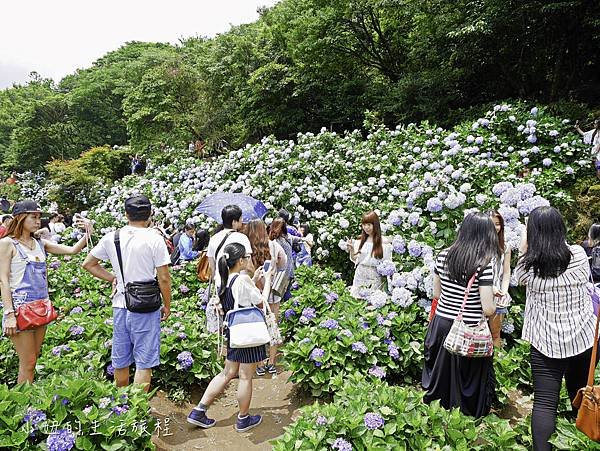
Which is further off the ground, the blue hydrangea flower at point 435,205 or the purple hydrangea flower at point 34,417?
the blue hydrangea flower at point 435,205

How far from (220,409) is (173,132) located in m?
16.6

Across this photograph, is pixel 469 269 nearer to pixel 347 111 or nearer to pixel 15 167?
pixel 347 111

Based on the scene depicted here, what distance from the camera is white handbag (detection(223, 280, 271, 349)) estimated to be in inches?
114

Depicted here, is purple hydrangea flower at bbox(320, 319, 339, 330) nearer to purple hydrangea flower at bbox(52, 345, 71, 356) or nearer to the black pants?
the black pants

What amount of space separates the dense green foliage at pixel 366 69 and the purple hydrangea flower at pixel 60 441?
10.1 m

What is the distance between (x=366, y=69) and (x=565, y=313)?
540 inches

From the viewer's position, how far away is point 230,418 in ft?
11.2

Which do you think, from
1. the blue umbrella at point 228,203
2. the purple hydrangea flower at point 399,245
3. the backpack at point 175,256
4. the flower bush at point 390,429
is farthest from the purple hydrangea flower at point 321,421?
the backpack at point 175,256

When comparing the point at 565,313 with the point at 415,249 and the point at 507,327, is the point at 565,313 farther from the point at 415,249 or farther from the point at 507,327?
the point at 415,249

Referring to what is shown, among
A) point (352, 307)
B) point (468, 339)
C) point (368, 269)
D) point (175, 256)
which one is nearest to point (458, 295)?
point (468, 339)

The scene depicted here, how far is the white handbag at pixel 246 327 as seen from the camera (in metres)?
2.90

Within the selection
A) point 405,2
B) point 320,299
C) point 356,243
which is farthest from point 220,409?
point 405,2

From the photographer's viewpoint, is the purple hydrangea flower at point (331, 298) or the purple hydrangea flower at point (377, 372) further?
the purple hydrangea flower at point (331, 298)

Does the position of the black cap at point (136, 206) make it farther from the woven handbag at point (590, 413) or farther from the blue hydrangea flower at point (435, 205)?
the blue hydrangea flower at point (435, 205)
